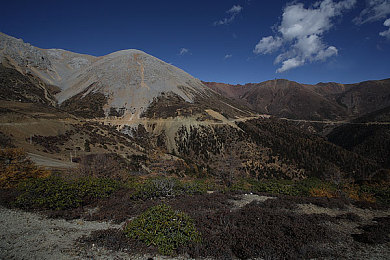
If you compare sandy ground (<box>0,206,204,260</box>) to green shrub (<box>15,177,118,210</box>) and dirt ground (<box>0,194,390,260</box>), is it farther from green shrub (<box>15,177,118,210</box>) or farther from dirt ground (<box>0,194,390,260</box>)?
green shrub (<box>15,177,118,210</box>)

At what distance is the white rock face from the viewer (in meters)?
68.4

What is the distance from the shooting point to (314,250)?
16.3 feet

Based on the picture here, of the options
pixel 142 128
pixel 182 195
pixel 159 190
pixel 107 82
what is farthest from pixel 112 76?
pixel 182 195

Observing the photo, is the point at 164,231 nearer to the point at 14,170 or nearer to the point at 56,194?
the point at 56,194

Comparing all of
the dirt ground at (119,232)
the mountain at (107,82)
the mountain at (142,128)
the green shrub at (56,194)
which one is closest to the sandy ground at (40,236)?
the dirt ground at (119,232)

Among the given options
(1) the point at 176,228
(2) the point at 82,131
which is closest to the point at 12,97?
(2) the point at 82,131

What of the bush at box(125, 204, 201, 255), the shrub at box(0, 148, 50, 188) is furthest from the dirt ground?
the shrub at box(0, 148, 50, 188)

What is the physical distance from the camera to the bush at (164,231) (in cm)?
497

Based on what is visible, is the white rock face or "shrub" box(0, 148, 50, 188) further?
the white rock face

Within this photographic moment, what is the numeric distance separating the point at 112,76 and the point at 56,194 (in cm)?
7971

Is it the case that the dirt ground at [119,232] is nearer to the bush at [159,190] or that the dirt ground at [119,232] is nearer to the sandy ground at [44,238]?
the sandy ground at [44,238]

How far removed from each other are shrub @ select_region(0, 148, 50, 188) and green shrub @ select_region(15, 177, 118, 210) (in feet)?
6.66

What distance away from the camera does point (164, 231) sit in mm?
5215

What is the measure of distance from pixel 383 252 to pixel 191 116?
47291 millimetres
